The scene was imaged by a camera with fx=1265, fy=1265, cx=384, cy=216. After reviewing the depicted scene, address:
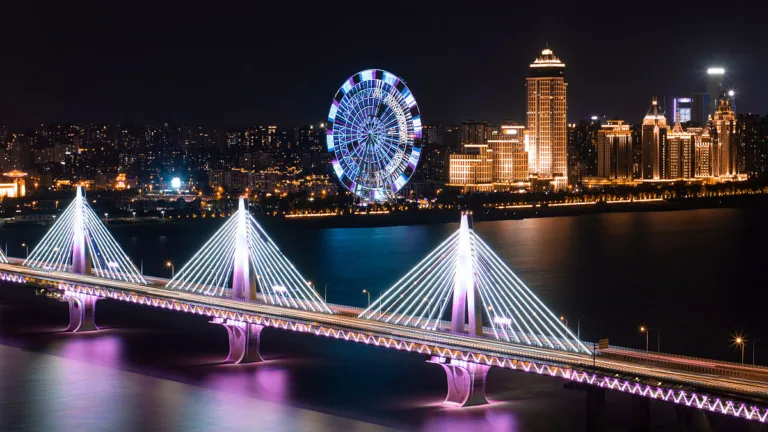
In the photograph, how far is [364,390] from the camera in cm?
1847

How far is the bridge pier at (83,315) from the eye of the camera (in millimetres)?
24281

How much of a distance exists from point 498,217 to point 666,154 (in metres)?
23.8

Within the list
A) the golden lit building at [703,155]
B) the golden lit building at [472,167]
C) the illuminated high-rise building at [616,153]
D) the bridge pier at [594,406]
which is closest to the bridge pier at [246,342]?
the bridge pier at [594,406]

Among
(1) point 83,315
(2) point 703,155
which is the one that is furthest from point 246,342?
(2) point 703,155

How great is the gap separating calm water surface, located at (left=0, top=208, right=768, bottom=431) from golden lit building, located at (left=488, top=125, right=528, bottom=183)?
30.6m

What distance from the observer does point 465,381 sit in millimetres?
16625

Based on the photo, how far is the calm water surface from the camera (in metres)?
16.8

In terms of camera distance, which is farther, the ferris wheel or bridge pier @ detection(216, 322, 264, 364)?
the ferris wheel

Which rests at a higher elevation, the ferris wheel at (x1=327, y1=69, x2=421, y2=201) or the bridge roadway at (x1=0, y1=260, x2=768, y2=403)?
the ferris wheel at (x1=327, y1=69, x2=421, y2=201)

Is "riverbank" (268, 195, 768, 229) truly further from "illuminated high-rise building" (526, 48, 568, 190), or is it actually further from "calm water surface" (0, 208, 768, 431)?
"calm water surface" (0, 208, 768, 431)

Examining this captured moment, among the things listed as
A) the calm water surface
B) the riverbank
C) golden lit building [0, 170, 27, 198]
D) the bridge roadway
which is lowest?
the calm water surface

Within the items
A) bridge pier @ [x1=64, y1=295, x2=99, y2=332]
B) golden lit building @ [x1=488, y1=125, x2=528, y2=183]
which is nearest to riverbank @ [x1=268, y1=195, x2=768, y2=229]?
golden lit building @ [x1=488, y1=125, x2=528, y2=183]

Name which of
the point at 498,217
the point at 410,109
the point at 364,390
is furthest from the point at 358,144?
the point at 364,390

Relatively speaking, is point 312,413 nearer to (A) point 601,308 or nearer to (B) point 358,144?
(A) point 601,308
